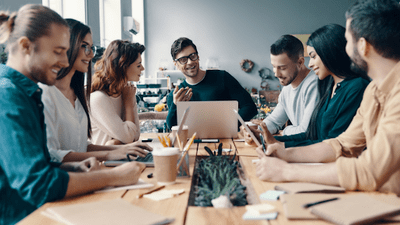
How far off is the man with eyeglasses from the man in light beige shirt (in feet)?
5.09

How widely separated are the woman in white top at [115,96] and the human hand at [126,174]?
3.45ft

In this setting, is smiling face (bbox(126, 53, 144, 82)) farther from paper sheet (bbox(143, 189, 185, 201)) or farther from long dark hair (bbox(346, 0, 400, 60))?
long dark hair (bbox(346, 0, 400, 60))

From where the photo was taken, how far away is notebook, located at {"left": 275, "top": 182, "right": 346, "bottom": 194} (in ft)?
3.06

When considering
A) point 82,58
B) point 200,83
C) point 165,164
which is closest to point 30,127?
point 165,164

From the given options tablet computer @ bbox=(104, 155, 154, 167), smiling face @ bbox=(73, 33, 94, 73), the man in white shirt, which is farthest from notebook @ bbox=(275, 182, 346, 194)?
the man in white shirt

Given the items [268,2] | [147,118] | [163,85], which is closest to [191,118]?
[147,118]

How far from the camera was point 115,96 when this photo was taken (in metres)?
2.24

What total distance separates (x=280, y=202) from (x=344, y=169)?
24 centimetres

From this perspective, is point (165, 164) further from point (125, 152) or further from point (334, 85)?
point (334, 85)

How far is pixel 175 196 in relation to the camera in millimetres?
955

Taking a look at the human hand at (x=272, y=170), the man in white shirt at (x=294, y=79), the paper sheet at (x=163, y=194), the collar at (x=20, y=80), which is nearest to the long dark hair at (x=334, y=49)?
the man in white shirt at (x=294, y=79)

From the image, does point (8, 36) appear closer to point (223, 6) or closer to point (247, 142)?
point (247, 142)

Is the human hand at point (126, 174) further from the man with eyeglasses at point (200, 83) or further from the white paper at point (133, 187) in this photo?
the man with eyeglasses at point (200, 83)

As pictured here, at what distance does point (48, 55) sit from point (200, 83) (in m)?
1.83
